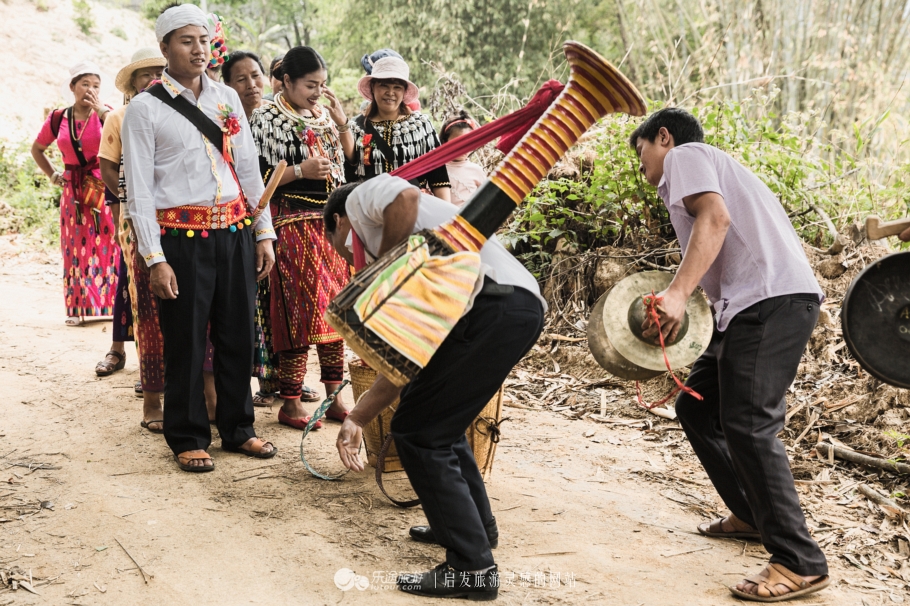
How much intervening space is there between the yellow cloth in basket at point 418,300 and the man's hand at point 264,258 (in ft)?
6.19

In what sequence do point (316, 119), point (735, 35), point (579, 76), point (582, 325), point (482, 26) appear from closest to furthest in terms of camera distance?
point (579, 76)
point (316, 119)
point (582, 325)
point (735, 35)
point (482, 26)

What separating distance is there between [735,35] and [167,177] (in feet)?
21.8

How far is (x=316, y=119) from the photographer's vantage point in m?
4.49

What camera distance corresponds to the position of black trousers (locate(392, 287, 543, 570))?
8.43 feet

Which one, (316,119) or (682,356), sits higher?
(316,119)

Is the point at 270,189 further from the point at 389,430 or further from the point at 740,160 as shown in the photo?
the point at 740,160

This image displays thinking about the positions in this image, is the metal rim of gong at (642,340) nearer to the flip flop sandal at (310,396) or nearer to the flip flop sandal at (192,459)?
the flip flop sandal at (192,459)

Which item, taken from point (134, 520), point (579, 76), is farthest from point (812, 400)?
point (134, 520)

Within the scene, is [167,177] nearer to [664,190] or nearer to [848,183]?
[664,190]

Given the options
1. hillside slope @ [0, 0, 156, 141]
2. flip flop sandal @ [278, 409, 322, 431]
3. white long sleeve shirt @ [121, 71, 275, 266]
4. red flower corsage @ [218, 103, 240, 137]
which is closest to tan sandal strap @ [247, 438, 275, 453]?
flip flop sandal @ [278, 409, 322, 431]

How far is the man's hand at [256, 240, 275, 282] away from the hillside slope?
12967mm

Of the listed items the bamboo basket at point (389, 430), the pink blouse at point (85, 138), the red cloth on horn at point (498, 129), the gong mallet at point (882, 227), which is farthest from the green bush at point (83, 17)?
the gong mallet at point (882, 227)

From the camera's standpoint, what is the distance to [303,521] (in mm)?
3285

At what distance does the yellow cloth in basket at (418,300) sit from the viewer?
234cm
